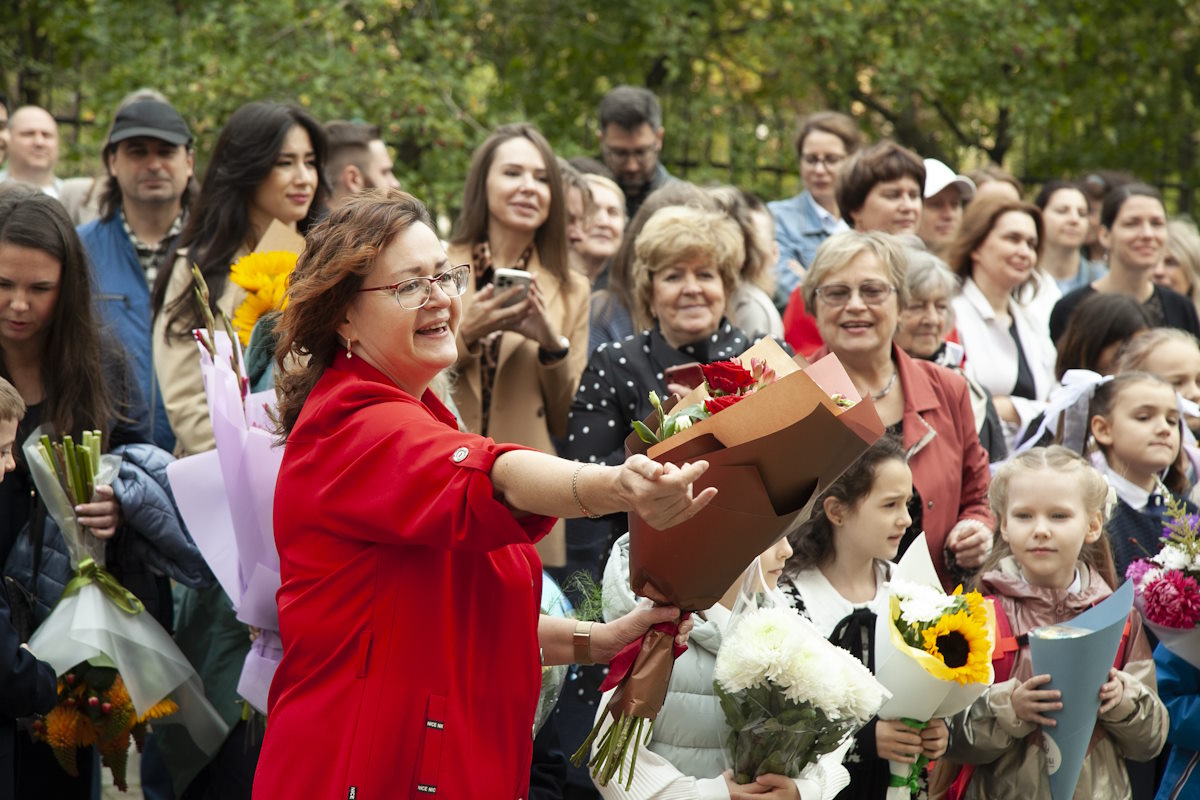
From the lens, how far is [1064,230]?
8.60 metres

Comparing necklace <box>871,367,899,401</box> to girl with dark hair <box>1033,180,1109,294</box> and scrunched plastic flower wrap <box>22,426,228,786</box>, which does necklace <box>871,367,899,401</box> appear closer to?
scrunched plastic flower wrap <box>22,426,228,786</box>

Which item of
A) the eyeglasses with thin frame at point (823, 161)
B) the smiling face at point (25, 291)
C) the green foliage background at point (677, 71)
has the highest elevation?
the green foliage background at point (677, 71)

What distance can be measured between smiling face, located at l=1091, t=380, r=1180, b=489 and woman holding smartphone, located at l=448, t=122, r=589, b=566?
7.04 ft

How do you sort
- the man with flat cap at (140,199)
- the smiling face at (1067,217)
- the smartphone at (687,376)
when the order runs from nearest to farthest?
1. the smartphone at (687,376)
2. the man with flat cap at (140,199)
3. the smiling face at (1067,217)

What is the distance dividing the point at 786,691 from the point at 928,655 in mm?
515

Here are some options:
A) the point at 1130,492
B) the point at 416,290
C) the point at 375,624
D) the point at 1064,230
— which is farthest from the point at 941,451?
the point at 1064,230

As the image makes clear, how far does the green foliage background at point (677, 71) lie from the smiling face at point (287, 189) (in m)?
4.37

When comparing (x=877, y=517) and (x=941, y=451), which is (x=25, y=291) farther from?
(x=941, y=451)

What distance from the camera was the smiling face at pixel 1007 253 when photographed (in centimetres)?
692

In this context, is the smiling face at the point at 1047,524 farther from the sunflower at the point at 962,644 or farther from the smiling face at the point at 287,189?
the smiling face at the point at 287,189

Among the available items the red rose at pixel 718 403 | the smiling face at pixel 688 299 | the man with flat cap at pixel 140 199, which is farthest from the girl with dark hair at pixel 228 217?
the red rose at pixel 718 403

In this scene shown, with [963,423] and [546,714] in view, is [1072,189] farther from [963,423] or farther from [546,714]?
[546,714]

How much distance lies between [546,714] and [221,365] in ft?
4.57

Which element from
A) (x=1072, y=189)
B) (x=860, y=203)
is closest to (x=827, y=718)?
(x=860, y=203)
